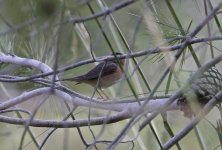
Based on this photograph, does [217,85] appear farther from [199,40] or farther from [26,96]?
[26,96]

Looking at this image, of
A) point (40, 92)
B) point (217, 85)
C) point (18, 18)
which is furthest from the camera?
point (40, 92)

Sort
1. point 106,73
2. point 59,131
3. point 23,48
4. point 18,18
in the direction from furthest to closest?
point 59,131, point 106,73, point 23,48, point 18,18

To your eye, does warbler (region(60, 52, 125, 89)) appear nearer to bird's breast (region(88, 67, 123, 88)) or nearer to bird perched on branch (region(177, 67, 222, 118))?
bird's breast (region(88, 67, 123, 88))

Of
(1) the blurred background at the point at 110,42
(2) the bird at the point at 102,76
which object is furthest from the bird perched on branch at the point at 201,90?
(2) the bird at the point at 102,76

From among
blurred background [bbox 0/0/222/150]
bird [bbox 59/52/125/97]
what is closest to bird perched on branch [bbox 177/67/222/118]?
blurred background [bbox 0/0/222/150]

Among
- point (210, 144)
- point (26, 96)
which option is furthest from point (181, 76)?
point (210, 144)

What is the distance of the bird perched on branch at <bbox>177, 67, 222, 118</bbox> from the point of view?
0.96 metres

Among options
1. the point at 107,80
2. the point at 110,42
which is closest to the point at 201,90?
the point at 110,42

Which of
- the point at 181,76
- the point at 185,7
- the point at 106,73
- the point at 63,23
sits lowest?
the point at 63,23

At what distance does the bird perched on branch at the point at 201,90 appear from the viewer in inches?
37.8

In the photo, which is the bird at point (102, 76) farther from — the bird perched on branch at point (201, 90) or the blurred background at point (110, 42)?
the bird perched on branch at point (201, 90)

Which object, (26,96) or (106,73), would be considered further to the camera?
(106,73)

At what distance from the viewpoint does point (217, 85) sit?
0.96m

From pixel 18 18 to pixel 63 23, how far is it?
0.23 metres
